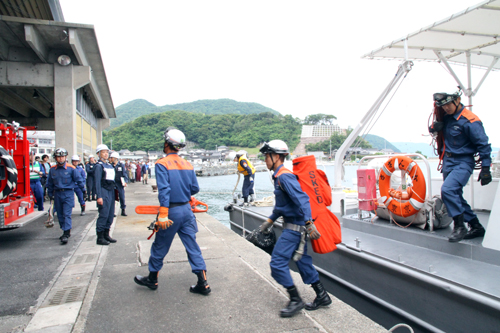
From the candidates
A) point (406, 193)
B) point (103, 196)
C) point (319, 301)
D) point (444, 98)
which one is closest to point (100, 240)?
point (103, 196)

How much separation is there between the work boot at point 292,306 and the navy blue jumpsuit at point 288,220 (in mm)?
84

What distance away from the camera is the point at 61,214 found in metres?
5.81

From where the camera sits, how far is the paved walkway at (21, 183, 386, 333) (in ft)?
8.57

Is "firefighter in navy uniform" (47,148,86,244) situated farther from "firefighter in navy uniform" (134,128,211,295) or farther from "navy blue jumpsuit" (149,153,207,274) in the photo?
"navy blue jumpsuit" (149,153,207,274)

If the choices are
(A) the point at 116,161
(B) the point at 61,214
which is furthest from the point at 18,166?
(A) the point at 116,161

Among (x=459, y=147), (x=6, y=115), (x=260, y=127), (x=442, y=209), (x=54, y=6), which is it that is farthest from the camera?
(x=260, y=127)

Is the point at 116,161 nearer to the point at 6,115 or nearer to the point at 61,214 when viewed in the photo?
the point at 61,214

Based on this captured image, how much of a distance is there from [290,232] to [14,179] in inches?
201

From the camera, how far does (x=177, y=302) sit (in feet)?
10.1

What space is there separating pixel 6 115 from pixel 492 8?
21.4 metres

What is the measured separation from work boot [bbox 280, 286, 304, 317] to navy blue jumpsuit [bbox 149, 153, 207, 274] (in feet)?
3.24

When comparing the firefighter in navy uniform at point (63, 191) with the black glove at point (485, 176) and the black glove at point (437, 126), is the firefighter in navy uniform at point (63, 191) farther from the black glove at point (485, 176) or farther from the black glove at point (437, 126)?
the black glove at point (485, 176)

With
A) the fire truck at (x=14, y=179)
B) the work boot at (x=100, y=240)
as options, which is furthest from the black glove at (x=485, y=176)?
the fire truck at (x=14, y=179)

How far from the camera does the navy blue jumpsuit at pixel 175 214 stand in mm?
3229
